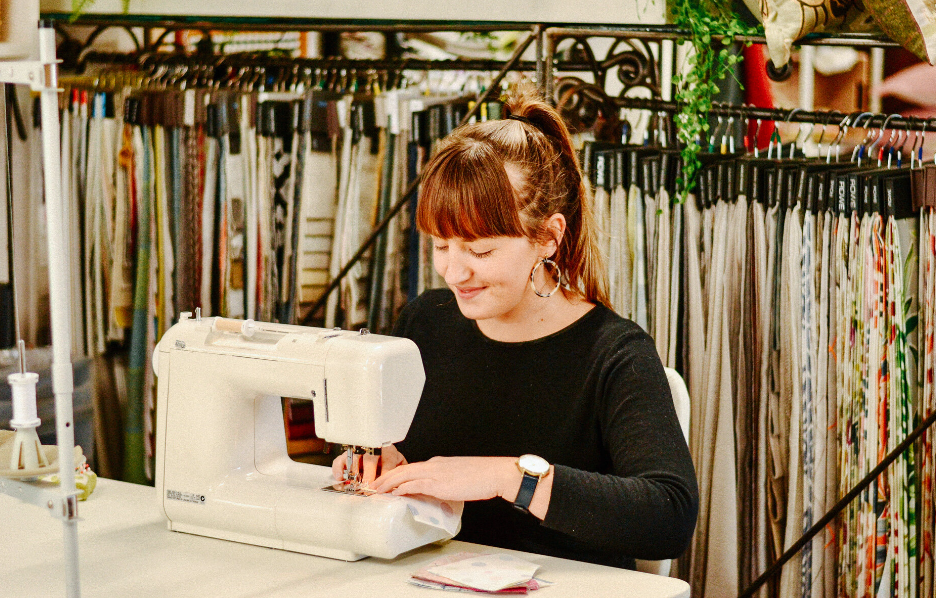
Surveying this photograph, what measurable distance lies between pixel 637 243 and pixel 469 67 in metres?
0.88

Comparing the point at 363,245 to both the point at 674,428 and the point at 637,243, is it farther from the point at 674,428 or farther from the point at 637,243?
the point at 674,428

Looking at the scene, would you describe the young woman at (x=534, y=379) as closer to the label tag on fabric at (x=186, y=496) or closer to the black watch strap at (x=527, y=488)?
the black watch strap at (x=527, y=488)

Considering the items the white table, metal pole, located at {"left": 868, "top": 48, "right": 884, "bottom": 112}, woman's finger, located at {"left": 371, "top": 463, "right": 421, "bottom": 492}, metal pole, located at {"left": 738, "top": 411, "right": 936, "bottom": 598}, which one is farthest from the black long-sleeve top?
metal pole, located at {"left": 868, "top": 48, "right": 884, "bottom": 112}

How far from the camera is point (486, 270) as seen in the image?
1.80 m

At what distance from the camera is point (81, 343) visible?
3504mm

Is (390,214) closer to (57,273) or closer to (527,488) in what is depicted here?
(527,488)

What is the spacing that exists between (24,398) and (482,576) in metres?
0.64

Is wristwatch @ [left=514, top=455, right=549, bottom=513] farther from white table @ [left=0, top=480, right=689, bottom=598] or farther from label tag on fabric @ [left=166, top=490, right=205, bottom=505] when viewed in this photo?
label tag on fabric @ [left=166, top=490, right=205, bottom=505]

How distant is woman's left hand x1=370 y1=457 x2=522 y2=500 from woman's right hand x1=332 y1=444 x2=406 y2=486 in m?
0.07

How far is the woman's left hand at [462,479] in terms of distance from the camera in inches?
62.3

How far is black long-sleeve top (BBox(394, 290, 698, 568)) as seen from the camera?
1.62 meters

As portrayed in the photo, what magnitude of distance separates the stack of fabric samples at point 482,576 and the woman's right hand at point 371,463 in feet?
0.60

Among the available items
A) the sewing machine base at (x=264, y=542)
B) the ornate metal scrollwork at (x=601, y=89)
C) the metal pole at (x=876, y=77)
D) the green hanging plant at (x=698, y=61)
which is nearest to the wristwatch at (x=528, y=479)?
the sewing machine base at (x=264, y=542)

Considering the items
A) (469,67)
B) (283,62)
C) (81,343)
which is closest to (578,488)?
(469,67)
